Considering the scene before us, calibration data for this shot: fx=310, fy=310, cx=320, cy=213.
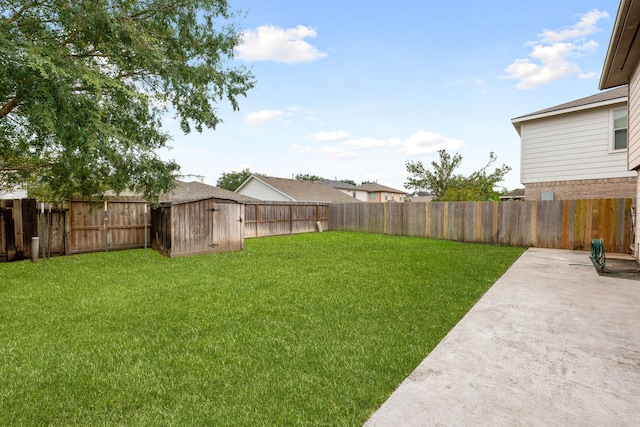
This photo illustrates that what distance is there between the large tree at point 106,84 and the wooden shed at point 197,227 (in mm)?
1387

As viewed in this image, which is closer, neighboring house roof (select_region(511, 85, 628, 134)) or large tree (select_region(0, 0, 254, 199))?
large tree (select_region(0, 0, 254, 199))

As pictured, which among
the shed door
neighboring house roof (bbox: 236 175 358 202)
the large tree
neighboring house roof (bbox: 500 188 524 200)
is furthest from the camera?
neighboring house roof (bbox: 236 175 358 202)

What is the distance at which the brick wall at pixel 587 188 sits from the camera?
9.35 meters

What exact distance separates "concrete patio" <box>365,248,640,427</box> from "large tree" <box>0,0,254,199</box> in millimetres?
5395

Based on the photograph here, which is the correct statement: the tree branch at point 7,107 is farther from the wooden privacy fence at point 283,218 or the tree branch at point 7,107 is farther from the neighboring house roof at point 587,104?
the neighboring house roof at point 587,104

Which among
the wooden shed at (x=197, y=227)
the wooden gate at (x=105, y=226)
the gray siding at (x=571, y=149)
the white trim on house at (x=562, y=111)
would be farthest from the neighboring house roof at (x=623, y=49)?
the wooden gate at (x=105, y=226)

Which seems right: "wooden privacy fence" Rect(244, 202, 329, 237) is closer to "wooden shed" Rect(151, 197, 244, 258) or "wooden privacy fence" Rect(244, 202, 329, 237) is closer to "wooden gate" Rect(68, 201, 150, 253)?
"wooden shed" Rect(151, 197, 244, 258)

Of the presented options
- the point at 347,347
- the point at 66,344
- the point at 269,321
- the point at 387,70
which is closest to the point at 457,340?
the point at 347,347

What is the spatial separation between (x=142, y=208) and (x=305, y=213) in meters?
7.58

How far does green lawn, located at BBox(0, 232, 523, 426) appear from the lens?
2.04 meters

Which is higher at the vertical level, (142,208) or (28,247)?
(142,208)

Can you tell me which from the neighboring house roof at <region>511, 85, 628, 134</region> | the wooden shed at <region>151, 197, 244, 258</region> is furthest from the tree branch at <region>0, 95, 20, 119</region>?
the neighboring house roof at <region>511, 85, 628, 134</region>

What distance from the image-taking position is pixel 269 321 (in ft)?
11.8

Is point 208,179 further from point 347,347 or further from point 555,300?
point 555,300
